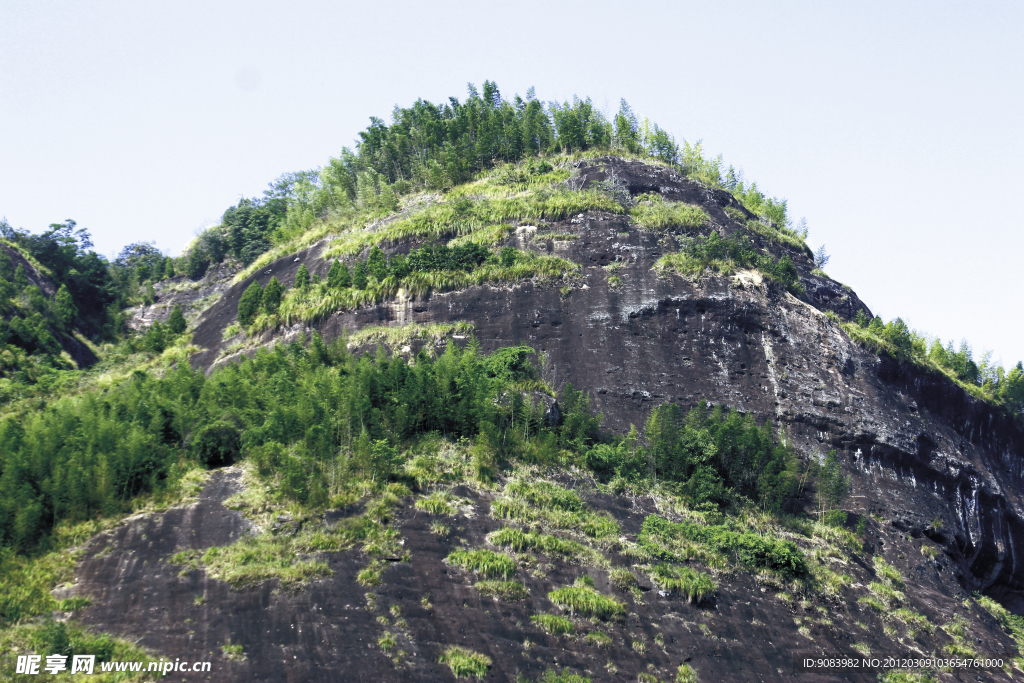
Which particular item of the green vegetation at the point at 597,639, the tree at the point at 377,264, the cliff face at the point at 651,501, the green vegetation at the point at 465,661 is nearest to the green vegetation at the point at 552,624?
the cliff face at the point at 651,501

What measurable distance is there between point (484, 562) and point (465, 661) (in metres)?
3.74

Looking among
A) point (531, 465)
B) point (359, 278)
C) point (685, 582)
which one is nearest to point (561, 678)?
point (685, 582)

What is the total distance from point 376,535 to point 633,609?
7.66 m

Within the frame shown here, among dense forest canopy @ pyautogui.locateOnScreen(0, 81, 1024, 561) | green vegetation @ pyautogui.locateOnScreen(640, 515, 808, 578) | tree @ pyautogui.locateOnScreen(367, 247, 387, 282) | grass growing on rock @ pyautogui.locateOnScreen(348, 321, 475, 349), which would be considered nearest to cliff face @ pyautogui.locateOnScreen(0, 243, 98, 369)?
dense forest canopy @ pyautogui.locateOnScreen(0, 81, 1024, 561)

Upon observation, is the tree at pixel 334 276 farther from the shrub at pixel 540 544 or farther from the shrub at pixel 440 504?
the shrub at pixel 540 544

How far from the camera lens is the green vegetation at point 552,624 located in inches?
832

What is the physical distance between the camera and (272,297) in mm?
39406

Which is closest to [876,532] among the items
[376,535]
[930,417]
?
[930,417]

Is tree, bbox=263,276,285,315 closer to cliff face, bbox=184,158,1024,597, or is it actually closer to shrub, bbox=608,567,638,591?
cliff face, bbox=184,158,1024,597

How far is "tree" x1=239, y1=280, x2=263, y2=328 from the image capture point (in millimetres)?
39375

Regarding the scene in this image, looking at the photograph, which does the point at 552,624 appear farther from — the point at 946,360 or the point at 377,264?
the point at 946,360

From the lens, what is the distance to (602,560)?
80.3ft

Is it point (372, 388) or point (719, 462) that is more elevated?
point (372, 388)

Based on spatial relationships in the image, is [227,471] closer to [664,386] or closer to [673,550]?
[673,550]
